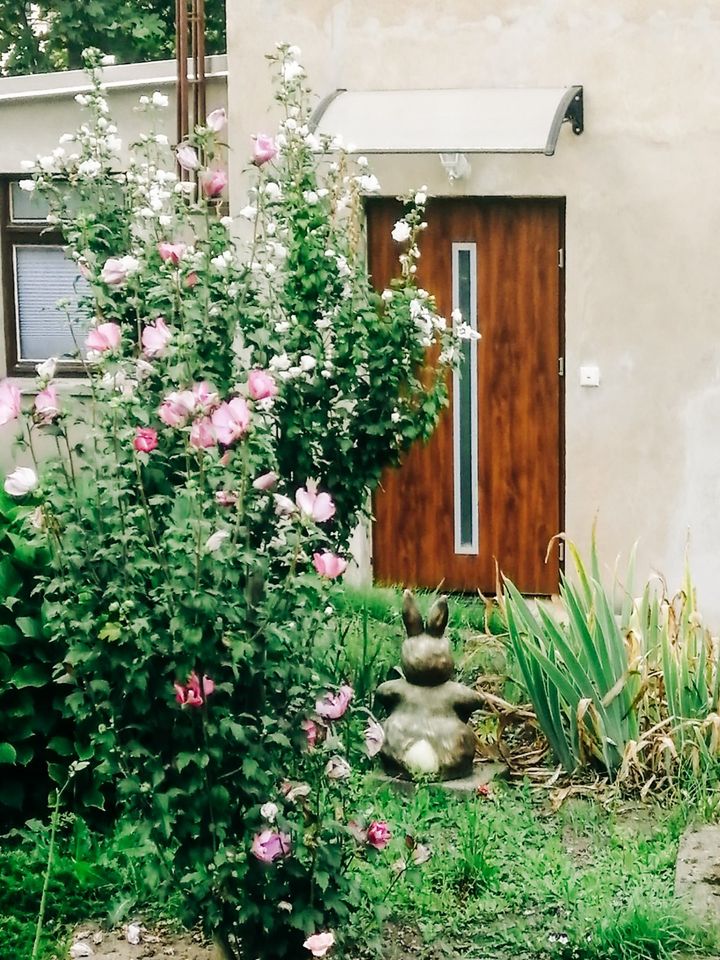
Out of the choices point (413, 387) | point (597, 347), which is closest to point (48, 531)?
point (413, 387)

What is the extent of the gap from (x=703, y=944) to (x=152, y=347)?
7.71 ft

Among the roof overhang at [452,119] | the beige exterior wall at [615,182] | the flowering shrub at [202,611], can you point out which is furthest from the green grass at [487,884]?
the roof overhang at [452,119]

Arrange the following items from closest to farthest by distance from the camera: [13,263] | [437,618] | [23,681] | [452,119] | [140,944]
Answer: [140,944] < [23,681] < [437,618] < [452,119] < [13,263]

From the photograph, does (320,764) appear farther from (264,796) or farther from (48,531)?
(48,531)

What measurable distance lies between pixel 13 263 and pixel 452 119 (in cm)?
391

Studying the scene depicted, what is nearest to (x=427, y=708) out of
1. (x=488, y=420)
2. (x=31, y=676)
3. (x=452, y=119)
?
(x=31, y=676)

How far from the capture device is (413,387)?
18.5 ft

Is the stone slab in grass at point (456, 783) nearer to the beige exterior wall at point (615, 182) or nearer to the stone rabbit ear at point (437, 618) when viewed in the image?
the stone rabbit ear at point (437, 618)

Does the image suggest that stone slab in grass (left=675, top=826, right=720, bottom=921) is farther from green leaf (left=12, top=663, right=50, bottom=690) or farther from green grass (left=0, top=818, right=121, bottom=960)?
green leaf (left=12, top=663, right=50, bottom=690)

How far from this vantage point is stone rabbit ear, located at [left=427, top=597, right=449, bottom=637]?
589cm

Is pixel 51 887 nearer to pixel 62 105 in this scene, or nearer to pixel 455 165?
pixel 455 165

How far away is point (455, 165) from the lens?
28.7 ft

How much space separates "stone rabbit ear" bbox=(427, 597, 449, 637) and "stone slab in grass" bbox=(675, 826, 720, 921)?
3.67 feet

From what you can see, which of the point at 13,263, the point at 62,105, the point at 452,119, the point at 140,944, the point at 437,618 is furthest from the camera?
the point at 13,263
